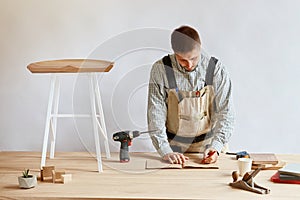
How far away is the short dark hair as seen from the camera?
247 centimetres

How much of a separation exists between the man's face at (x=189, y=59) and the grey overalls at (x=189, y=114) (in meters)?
0.08

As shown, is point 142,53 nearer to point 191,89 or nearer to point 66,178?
point 191,89

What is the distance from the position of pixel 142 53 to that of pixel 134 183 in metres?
0.96

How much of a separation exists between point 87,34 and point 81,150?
674 mm

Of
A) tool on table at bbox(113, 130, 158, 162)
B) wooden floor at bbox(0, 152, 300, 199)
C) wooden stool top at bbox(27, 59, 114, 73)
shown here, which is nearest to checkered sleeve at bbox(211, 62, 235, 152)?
wooden floor at bbox(0, 152, 300, 199)

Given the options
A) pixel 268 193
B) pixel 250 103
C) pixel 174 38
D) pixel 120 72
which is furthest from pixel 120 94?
pixel 268 193

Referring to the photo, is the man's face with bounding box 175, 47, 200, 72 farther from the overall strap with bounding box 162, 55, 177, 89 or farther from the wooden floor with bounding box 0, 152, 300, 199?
the wooden floor with bounding box 0, 152, 300, 199

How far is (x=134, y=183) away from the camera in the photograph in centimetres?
227

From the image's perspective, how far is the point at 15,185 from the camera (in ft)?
7.43

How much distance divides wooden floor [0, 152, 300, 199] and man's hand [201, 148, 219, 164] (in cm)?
5

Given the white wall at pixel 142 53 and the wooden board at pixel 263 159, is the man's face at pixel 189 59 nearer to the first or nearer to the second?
the white wall at pixel 142 53

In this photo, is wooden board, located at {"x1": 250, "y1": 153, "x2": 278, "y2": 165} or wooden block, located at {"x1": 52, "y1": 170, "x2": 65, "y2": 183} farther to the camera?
wooden board, located at {"x1": 250, "y1": 153, "x2": 278, "y2": 165}

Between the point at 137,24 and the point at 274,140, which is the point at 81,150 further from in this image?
the point at 274,140

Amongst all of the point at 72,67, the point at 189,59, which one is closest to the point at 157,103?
the point at 189,59
